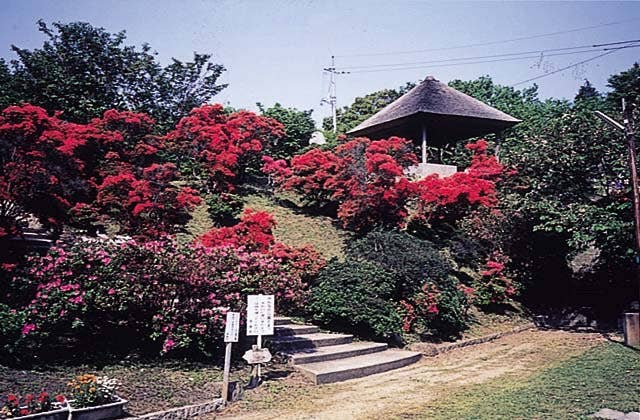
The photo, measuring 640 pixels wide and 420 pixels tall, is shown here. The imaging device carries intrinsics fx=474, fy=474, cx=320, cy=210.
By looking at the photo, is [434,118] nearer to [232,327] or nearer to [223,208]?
[223,208]

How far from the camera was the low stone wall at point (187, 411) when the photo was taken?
5.73 metres

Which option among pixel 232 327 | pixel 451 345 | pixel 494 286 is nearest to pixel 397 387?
pixel 232 327

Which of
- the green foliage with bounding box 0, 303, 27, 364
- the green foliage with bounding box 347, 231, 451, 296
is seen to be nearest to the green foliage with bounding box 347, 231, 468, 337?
the green foliage with bounding box 347, 231, 451, 296

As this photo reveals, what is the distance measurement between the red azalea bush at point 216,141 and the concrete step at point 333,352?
26.8 feet

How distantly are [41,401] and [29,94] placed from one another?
1687 centimetres

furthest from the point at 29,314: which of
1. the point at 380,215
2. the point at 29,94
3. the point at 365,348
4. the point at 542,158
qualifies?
the point at 29,94

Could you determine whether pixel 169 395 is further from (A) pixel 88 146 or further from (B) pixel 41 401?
(A) pixel 88 146

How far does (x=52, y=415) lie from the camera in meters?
5.08

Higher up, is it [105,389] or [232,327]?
[232,327]

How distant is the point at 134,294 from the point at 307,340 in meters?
3.56

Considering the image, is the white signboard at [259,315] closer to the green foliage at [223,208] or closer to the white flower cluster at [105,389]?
the white flower cluster at [105,389]

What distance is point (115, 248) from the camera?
7.68 meters

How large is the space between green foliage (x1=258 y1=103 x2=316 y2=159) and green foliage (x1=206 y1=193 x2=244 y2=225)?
577 cm

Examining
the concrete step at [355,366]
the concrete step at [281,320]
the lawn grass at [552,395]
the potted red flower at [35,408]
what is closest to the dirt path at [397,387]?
the concrete step at [355,366]
